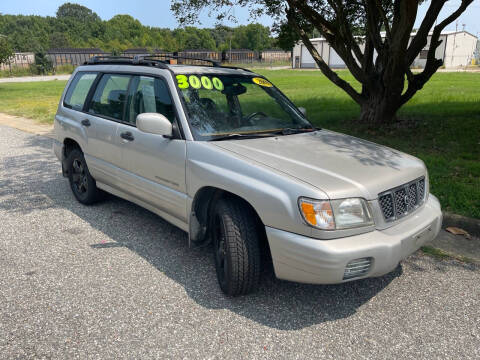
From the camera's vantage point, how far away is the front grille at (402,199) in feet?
10.1

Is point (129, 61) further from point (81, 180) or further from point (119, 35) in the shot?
point (119, 35)

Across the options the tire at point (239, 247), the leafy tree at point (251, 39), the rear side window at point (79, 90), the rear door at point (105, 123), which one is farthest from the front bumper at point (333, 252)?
the leafy tree at point (251, 39)

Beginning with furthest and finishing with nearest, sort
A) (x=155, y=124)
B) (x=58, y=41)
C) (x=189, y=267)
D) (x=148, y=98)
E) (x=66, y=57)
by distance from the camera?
(x=58, y=41) → (x=66, y=57) → (x=148, y=98) → (x=189, y=267) → (x=155, y=124)

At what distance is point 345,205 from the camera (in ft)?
9.37

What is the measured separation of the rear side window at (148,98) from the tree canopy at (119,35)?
95418mm

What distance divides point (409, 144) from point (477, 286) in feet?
15.3

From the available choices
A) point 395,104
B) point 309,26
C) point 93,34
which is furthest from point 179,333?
point 93,34

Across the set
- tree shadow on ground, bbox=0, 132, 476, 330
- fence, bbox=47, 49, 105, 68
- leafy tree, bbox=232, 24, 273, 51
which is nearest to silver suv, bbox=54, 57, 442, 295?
tree shadow on ground, bbox=0, 132, 476, 330

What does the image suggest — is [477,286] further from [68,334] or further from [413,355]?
[68,334]

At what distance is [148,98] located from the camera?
13.9 ft

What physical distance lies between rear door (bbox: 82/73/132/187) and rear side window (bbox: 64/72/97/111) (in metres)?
0.21

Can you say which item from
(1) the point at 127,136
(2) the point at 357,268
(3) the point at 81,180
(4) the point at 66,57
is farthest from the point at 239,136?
(4) the point at 66,57

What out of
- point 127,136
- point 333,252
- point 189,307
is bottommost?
point 189,307

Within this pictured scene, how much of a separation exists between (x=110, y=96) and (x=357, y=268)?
10.7 ft
